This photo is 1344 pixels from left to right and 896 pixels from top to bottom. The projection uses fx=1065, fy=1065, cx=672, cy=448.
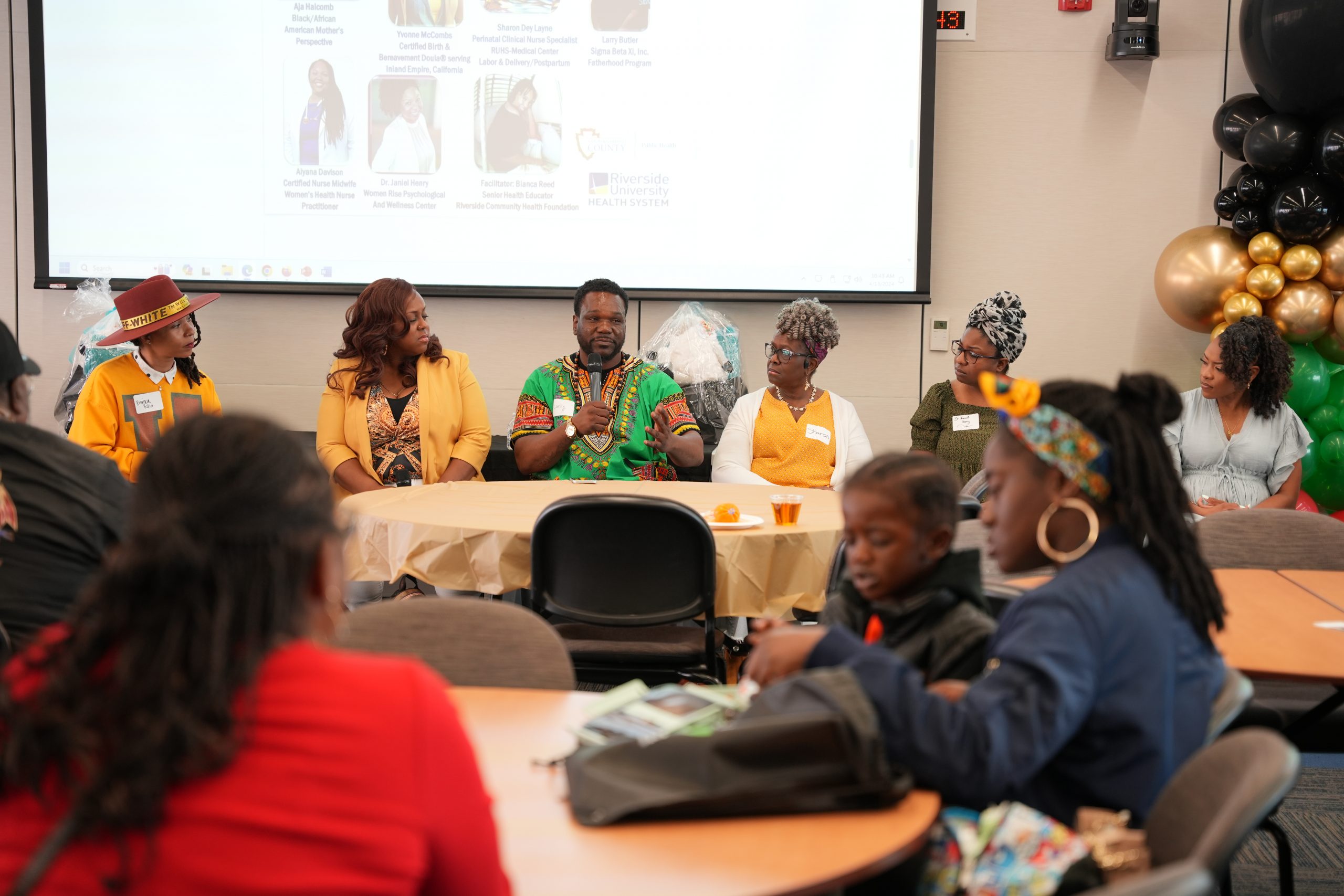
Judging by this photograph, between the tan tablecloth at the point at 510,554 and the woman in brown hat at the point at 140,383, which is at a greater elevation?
the woman in brown hat at the point at 140,383

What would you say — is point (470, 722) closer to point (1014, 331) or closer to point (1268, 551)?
point (1268, 551)

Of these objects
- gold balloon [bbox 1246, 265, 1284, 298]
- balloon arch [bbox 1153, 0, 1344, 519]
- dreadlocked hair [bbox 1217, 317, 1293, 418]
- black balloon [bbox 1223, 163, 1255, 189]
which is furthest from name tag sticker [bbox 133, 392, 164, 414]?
black balloon [bbox 1223, 163, 1255, 189]

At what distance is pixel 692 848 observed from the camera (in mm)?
1195

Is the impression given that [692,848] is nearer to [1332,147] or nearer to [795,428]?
[795,428]

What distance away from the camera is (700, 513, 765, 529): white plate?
3041 mm

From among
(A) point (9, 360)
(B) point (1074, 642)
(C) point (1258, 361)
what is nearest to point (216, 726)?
(B) point (1074, 642)

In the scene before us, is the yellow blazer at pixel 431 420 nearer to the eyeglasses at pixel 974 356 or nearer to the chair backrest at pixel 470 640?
the eyeglasses at pixel 974 356

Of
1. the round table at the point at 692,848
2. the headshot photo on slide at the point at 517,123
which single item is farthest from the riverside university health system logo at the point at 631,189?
the round table at the point at 692,848

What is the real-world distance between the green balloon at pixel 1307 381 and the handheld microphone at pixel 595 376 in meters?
2.96

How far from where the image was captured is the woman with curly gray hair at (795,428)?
4316 mm

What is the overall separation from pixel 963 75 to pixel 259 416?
496 cm

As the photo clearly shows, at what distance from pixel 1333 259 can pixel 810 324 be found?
87.9 inches

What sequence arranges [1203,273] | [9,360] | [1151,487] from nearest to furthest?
[1151,487] → [9,360] → [1203,273]

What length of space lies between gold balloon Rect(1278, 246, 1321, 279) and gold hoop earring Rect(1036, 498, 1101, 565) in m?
3.73
